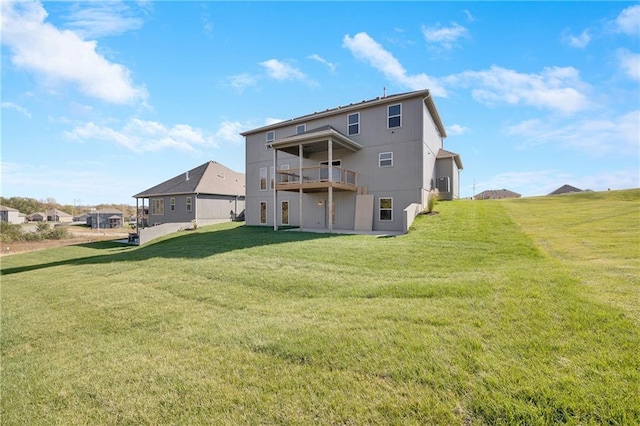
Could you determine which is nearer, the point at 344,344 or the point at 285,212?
the point at 344,344

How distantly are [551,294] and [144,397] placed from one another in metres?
6.52

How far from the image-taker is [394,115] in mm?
16469

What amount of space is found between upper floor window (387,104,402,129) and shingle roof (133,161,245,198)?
62.2ft

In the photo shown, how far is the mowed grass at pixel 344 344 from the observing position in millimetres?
2705

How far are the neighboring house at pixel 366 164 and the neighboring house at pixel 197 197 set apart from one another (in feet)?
33.9

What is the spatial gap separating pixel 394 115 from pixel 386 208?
5555 millimetres

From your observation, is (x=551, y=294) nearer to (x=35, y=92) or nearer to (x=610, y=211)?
(x=610, y=211)

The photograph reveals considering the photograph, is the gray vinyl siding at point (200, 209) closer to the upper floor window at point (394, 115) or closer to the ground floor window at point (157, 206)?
the ground floor window at point (157, 206)

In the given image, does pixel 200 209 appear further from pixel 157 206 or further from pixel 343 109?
pixel 343 109

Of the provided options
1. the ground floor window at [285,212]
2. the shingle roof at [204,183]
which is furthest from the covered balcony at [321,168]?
the shingle roof at [204,183]

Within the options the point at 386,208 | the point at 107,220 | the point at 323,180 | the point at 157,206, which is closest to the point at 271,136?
the point at 323,180

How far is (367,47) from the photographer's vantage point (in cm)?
1239

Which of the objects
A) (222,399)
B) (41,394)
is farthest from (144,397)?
(41,394)

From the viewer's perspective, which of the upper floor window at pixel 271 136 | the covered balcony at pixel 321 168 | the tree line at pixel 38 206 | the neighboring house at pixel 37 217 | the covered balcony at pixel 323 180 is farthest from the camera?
the tree line at pixel 38 206
